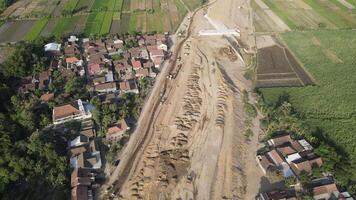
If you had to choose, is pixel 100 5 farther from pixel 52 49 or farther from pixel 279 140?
pixel 279 140

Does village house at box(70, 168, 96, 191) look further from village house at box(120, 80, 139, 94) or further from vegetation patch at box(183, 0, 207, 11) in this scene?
vegetation patch at box(183, 0, 207, 11)

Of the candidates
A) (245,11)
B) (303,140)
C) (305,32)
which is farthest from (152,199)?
(245,11)

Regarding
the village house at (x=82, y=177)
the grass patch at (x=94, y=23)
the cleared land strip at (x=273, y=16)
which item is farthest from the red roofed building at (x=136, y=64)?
the cleared land strip at (x=273, y=16)

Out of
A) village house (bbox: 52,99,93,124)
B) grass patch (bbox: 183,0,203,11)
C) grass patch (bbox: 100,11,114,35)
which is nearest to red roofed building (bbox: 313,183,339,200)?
A: village house (bbox: 52,99,93,124)

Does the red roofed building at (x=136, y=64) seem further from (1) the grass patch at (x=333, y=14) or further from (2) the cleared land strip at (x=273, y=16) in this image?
(1) the grass patch at (x=333, y=14)

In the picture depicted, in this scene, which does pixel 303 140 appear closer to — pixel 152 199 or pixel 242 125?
pixel 242 125
